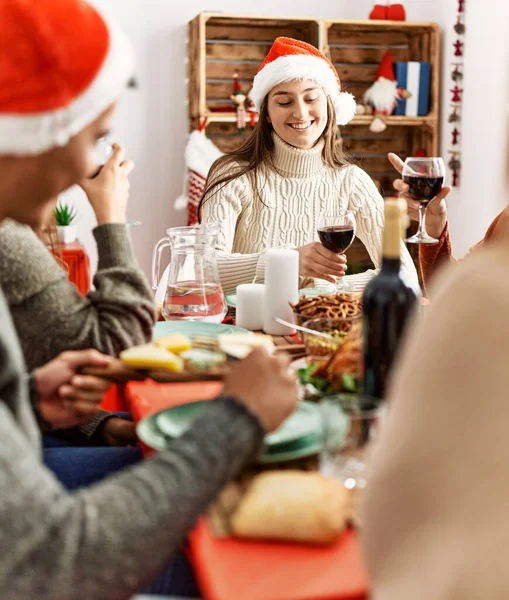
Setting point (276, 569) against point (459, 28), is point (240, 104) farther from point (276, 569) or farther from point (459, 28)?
point (276, 569)

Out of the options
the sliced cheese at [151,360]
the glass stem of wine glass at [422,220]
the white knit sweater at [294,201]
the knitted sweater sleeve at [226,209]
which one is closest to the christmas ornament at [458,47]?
the white knit sweater at [294,201]

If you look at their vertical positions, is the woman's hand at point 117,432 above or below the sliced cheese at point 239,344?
below

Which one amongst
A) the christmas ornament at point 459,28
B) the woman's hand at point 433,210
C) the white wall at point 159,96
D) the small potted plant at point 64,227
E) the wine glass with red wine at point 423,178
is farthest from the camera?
the white wall at point 159,96

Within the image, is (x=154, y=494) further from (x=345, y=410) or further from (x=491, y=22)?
(x=491, y=22)

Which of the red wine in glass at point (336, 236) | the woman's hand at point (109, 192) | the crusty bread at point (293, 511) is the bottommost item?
the crusty bread at point (293, 511)

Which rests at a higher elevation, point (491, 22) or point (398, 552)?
point (491, 22)

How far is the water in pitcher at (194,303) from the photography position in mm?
1836

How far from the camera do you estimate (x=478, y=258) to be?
0.78 metres

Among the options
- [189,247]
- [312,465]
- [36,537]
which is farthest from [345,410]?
[189,247]

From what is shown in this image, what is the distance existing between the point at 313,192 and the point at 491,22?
1.84 m

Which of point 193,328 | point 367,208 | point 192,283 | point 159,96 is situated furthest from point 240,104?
point 193,328

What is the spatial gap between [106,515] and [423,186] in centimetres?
141

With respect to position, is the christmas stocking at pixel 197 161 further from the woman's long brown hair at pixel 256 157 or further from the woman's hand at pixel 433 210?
the woman's hand at pixel 433 210

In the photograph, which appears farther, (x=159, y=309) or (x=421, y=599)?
(x=159, y=309)
